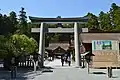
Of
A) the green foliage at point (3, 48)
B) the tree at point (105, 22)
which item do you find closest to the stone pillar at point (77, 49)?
the green foliage at point (3, 48)

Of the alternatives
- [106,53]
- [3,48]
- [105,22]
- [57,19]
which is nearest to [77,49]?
[106,53]

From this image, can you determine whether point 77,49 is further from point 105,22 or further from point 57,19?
point 105,22

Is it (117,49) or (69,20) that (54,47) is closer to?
(69,20)

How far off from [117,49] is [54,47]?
165 feet

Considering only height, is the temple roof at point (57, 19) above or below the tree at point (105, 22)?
below

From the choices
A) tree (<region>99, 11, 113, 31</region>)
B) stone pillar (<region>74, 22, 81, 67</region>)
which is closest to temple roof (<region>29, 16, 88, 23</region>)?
stone pillar (<region>74, 22, 81, 67</region>)

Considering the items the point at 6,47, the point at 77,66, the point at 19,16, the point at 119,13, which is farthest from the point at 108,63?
the point at 19,16

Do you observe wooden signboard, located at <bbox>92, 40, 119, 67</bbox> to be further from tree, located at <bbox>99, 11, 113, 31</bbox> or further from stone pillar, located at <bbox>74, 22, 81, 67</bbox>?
tree, located at <bbox>99, 11, 113, 31</bbox>

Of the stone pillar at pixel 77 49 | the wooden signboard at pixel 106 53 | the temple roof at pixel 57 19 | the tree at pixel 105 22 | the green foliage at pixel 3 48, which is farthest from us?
the tree at pixel 105 22

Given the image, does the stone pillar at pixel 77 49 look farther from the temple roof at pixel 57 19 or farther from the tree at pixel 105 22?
the tree at pixel 105 22

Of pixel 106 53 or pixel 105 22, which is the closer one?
pixel 106 53

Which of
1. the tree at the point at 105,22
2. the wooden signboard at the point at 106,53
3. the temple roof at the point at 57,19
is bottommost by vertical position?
the wooden signboard at the point at 106,53

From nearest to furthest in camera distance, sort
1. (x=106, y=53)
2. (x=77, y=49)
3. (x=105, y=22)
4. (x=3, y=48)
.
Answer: (x=3, y=48), (x=106, y=53), (x=77, y=49), (x=105, y=22)

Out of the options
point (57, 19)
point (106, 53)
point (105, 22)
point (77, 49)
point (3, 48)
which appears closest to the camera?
point (3, 48)
